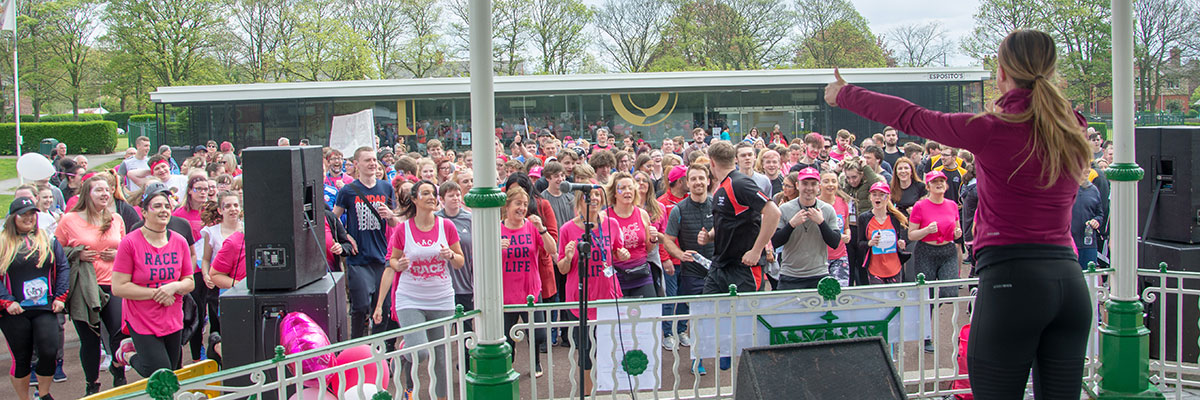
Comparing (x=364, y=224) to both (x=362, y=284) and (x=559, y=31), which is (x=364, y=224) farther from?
(x=559, y=31)

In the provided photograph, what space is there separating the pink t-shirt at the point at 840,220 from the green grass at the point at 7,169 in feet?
95.5

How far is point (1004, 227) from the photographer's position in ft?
10.3

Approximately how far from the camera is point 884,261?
7766 mm

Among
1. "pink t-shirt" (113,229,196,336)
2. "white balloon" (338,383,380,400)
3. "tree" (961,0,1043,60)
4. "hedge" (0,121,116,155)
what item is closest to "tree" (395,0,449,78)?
"hedge" (0,121,116,155)

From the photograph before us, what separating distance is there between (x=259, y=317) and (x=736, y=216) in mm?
3199

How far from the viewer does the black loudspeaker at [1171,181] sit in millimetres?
6324

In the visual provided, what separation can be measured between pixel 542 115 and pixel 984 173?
19083 millimetres

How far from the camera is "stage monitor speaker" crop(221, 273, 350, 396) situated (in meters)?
5.28

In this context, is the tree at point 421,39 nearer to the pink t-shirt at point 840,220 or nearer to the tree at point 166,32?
the tree at point 166,32

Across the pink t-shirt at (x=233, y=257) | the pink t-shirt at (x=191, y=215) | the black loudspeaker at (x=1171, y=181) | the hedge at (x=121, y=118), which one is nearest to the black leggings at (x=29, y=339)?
the pink t-shirt at (x=233, y=257)

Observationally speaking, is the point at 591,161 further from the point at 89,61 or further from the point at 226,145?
the point at 89,61

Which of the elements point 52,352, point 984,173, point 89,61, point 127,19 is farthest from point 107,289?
point 89,61

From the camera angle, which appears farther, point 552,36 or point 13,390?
point 552,36

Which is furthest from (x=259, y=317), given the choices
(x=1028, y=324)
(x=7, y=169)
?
(x=7, y=169)
